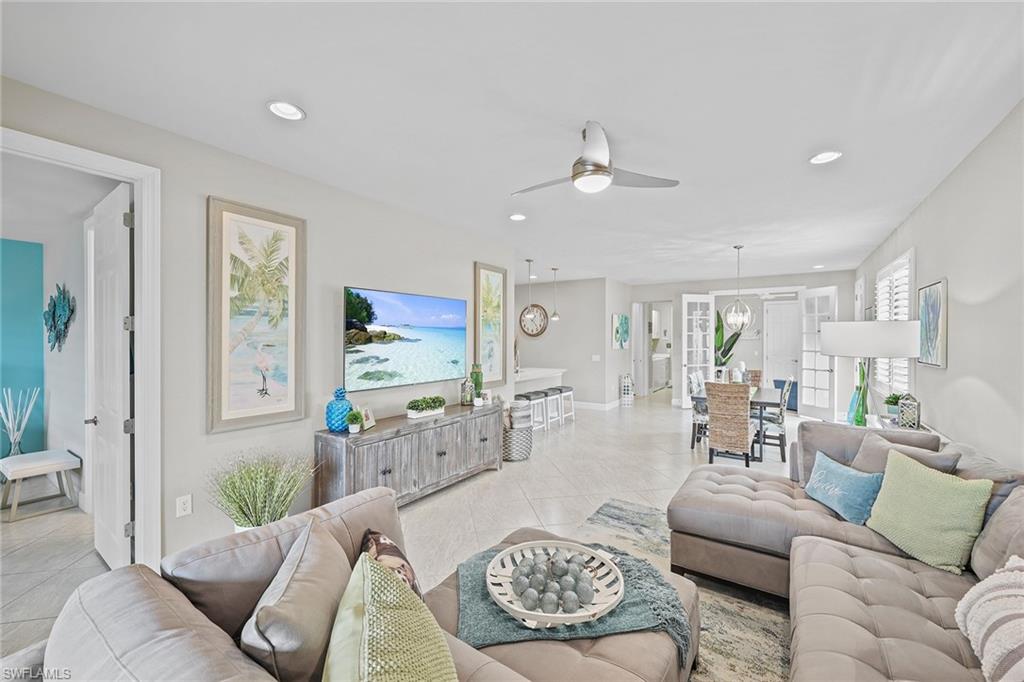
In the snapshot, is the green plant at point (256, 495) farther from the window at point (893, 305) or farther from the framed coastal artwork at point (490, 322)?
the window at point (893, 305)

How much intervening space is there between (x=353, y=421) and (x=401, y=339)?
0.95 m

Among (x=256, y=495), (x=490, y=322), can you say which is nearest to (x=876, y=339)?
(x=490, y=322)

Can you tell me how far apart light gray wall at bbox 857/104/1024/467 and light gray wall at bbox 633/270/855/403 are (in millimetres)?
4175

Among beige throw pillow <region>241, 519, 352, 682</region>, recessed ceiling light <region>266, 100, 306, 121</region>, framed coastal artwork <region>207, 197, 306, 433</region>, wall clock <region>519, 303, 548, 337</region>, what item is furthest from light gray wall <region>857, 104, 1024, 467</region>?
wall clock <region>519, 303, 548, 337</region>

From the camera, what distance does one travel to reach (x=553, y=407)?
691 centimetres

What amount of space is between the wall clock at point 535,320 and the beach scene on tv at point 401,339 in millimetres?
4256

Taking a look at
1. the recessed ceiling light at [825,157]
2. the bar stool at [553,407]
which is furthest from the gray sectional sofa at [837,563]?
the bar stool at [553,407]

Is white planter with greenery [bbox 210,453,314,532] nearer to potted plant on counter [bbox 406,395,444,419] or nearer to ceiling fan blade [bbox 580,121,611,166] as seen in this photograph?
potted plant on counter [bbox 406,395,444,419]

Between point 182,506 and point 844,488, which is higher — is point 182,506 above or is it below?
below

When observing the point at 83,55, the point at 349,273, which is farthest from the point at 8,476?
the point at 83,55

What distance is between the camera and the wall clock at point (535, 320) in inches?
341

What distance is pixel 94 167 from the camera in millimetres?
2176

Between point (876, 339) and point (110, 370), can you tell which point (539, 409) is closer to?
point (876, 339)

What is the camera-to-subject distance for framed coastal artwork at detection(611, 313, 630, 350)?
8.41 metres
